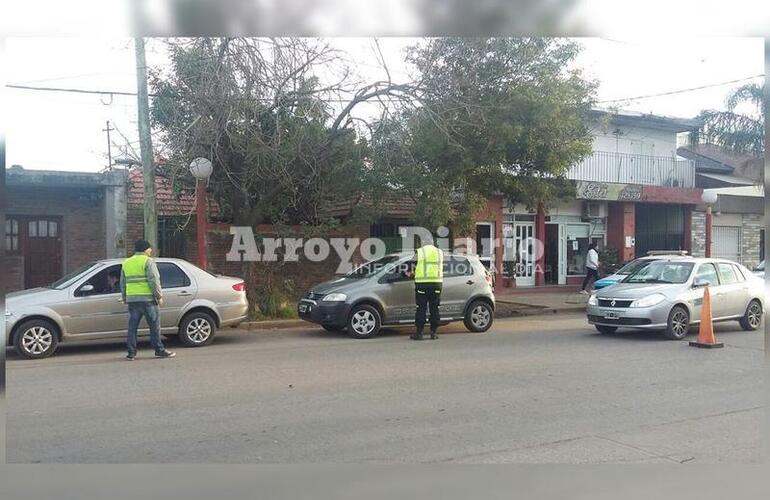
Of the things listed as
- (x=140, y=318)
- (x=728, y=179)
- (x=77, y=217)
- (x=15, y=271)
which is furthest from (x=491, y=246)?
(x=140, y=318)

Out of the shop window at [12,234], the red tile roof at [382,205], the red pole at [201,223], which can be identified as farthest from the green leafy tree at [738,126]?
the shop window at [12,234]

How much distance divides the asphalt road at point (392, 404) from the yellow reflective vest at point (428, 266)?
1.24 metres

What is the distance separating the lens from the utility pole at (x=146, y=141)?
12.5 meters

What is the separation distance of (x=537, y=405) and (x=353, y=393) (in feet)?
6.55

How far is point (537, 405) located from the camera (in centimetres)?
705

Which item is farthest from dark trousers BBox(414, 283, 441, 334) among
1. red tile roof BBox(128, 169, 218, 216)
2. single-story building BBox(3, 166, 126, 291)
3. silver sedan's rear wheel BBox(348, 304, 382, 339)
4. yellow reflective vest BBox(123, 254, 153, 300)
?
single-story building BBox(3, 166, 126, 291)

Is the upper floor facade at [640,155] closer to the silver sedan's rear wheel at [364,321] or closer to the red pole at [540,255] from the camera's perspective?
the red pole at [540,255]

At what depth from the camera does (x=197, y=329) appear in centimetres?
1099

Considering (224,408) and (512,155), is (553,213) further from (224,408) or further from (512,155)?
(224,408)

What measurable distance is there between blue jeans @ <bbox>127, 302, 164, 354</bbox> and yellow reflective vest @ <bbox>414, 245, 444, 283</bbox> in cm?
440

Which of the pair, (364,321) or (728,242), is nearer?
(364,321)

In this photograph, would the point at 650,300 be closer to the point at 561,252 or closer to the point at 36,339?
the point at 36,339

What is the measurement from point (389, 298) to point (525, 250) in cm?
1043

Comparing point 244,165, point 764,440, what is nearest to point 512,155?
point 244,165
